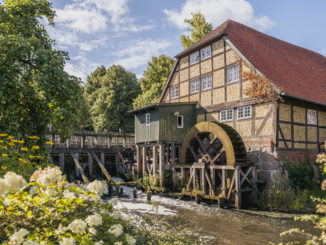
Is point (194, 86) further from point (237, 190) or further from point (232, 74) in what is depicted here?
point (237, 190)

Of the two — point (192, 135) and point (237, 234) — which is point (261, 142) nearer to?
point (192, 135)

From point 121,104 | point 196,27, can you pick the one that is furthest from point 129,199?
point 121,104

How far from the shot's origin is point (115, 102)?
3131cm

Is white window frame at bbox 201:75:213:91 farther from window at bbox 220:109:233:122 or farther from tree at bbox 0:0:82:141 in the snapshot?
tree at bbox 0:0:82:141

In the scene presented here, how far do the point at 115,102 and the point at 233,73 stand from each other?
18.5 meters

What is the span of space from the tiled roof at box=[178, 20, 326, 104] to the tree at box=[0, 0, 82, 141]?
9425 mm

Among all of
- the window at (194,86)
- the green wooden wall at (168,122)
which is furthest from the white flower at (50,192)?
the window at (194,86)

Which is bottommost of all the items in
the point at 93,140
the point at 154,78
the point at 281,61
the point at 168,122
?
the point at 93,140

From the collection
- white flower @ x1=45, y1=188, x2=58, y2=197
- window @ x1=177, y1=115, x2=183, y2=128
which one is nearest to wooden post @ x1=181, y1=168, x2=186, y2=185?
window @ x1=177, y1=115, x2=183, y2=128

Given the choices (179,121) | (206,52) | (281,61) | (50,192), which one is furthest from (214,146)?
(50,192)

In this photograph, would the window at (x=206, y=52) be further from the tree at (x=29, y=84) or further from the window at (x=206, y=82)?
the tree at (x=29, y=84)

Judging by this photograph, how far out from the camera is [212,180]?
1288 cm

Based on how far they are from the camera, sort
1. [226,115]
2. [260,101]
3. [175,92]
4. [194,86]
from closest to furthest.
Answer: [260,101], [226,115], [194,86], [175,92]

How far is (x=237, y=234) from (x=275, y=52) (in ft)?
38.5
